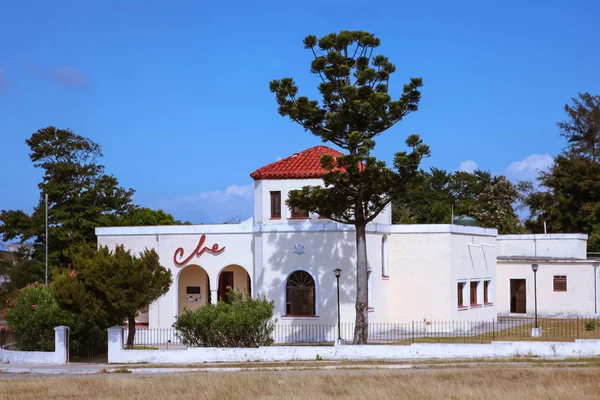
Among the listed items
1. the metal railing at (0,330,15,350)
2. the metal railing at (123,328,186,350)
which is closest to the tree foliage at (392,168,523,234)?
the metal railing at (123,328,186,350)

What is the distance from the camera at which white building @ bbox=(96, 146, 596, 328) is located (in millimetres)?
35812

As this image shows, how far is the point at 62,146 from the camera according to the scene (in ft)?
184

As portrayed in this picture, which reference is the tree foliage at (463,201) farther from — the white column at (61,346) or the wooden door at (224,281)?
the white column at (61,346)

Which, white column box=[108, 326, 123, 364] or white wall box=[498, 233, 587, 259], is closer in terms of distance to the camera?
white column box=[108, 326, 123, 364]

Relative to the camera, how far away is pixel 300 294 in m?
36.1

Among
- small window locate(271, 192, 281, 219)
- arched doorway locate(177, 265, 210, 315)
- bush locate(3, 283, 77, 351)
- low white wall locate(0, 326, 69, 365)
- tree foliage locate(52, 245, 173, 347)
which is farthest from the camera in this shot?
arched doorway locate(177, 265, 210, 315)

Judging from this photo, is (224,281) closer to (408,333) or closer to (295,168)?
(295,168)

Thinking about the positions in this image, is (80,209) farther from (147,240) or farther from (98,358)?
(98,358)

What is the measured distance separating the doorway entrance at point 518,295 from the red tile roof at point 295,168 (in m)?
15.5

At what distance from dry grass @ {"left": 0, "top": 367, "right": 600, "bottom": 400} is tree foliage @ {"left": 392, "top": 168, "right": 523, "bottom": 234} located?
39.6 meters

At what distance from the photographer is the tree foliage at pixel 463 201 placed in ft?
233

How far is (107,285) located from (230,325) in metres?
4.64

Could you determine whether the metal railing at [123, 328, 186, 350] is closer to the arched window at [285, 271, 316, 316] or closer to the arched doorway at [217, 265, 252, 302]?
the arched doorway at [217, 265, 252, 302]

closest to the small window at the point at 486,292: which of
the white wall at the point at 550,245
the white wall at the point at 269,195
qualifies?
the white wall at the point at 550,245
